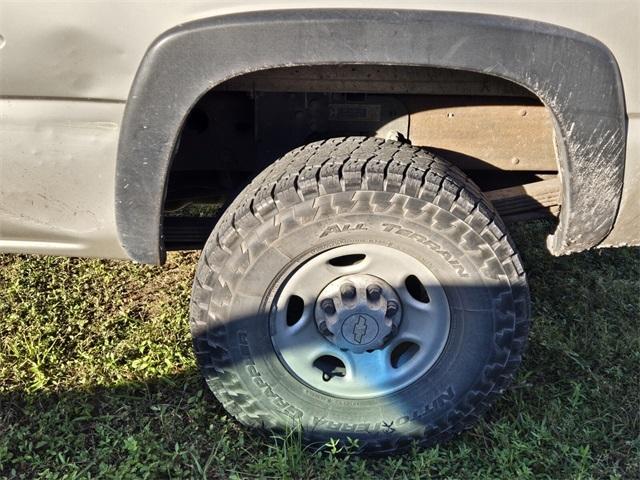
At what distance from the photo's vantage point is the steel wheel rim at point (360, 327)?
2.38 m

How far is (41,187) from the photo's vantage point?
222 cm

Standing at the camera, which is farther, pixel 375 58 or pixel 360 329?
pixel 360 329

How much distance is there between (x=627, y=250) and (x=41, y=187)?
308 cm

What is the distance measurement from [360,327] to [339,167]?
0.55 m

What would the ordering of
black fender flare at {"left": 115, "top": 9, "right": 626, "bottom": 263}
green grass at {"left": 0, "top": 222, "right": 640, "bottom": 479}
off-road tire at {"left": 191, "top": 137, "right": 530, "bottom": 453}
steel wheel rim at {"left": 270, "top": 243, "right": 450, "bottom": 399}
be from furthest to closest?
green grass at {"left": 0, "top": 222, "right": 640, "bottom": 479} < steel wheel rim at {"left": 270, "top": 243, "right": 450, "bottom": 399} < off-road tire at {"left": 191, "top": 137, "right": 530, "bottom": 453} < black fender flare at {"left": 115, "top": 9, "right": 626, "bottom": 263}

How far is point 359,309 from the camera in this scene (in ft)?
7.85

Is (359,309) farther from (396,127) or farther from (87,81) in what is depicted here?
(87,81)

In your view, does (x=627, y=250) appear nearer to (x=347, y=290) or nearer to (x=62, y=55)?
(x=347, y=290)

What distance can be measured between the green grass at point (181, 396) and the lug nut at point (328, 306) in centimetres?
48

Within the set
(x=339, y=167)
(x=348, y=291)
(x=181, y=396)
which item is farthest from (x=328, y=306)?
(x=181, y=396)

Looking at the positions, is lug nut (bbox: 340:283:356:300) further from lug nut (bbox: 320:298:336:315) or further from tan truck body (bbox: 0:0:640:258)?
tan truck body (bbox: 0:0:640:258)

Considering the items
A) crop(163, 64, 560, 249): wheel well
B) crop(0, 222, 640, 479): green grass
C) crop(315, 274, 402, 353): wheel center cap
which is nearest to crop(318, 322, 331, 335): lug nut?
crop(315, 274, 402, 353): wheel center cap

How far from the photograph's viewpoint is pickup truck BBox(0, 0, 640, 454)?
6.53 ft

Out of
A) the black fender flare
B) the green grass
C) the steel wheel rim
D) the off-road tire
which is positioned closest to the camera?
the black fender flare
